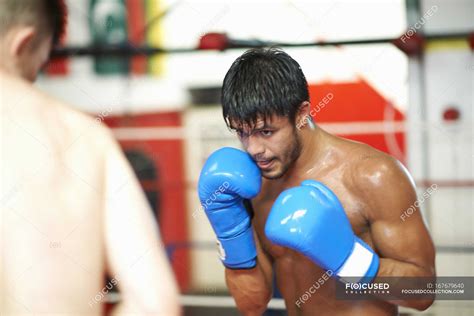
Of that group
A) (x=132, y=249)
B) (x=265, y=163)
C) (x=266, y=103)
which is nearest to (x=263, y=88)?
(x=266, y=103)

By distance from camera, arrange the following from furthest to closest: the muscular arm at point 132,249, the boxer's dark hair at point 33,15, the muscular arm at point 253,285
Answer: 1. the muscular arm at point 253,285
2. the boxer's dark hair at point 33,15
3. the muscular arm at point 132,249

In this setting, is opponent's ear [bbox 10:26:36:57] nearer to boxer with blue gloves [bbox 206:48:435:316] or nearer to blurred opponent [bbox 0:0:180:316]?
blurred opponent [bbox 0:0:180:316]

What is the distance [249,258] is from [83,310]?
541mm

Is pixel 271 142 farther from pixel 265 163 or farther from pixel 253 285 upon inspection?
pixel 253 285

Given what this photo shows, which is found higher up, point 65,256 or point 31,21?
point 31,21

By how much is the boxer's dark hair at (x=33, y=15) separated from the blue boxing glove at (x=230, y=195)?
0.42m

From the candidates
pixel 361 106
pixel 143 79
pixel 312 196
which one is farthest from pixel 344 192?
pixel 143 79

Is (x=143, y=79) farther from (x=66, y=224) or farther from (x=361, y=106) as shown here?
(x=66, y=224)

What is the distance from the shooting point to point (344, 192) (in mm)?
1075

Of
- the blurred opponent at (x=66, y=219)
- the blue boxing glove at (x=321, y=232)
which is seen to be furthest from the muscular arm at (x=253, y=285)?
the blurred opponent at (x=66, y=219)

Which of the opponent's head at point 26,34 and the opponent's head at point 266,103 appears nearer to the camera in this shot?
the opponent's head at point 26,34

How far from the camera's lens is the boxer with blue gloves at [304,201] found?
38.8 inches

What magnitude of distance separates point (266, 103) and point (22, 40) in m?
0.45

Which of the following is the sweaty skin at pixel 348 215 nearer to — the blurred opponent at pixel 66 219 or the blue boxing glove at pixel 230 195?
the blue boxing glove at pixel 230 195
